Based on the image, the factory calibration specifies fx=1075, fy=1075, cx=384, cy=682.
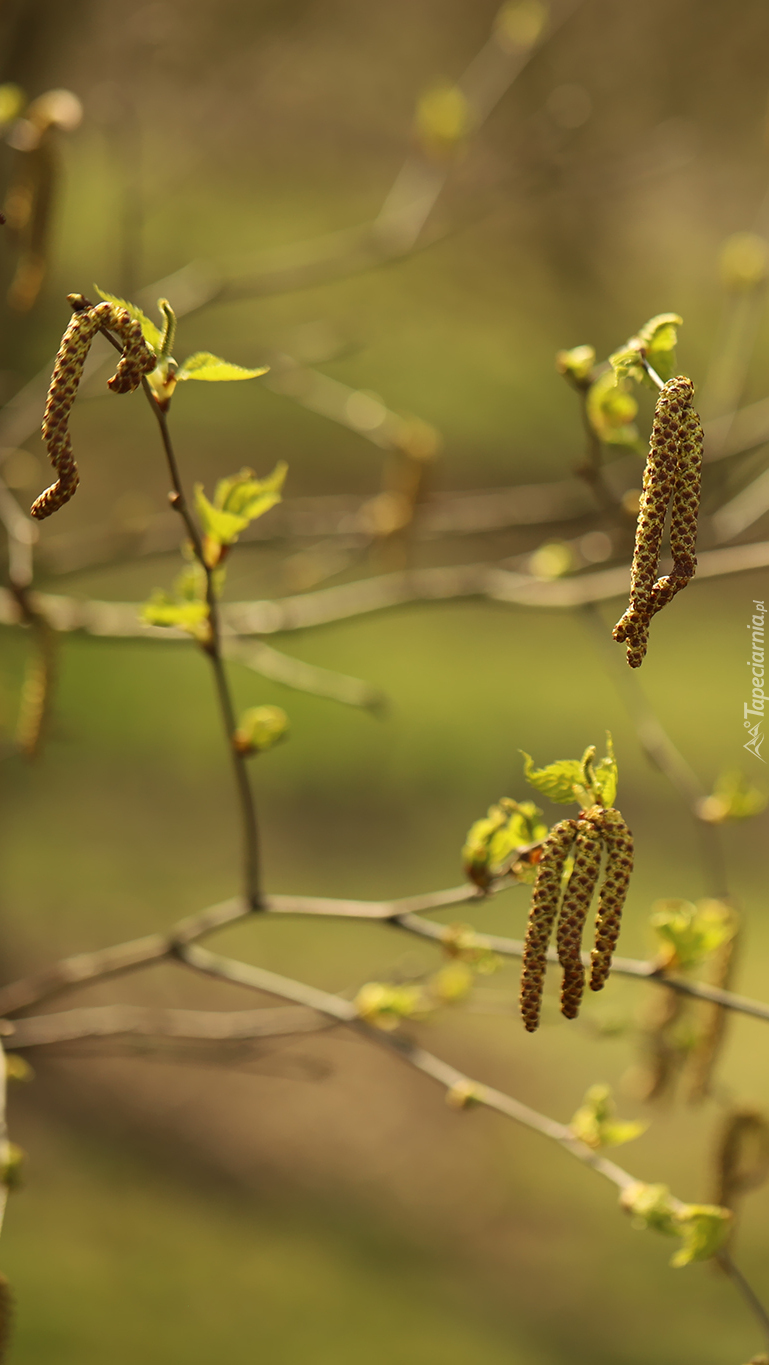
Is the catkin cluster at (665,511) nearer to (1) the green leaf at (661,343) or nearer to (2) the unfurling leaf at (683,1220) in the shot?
(1) the green leaf at (661,343)

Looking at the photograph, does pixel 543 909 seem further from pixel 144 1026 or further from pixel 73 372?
pixel 144 1026

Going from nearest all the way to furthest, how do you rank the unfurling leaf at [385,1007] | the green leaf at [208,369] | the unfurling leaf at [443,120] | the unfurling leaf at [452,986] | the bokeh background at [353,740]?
1. the green leaf at [208,369]
2. the unfurling leaf at [385,1007]
3. the unfurling leaf at [452,986]
4. the unfurling leaf at [443,120]
5. the bokeh background at [353,740]

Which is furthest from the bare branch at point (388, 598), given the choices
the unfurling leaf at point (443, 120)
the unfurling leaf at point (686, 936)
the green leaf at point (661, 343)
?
the unfurling leaf at point (443, 120)

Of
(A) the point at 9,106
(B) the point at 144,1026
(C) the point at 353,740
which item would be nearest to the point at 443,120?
(A) the point at 9,106

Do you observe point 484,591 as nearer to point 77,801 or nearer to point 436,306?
point 77,801

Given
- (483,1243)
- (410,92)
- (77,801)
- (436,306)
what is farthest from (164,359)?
(436,306)

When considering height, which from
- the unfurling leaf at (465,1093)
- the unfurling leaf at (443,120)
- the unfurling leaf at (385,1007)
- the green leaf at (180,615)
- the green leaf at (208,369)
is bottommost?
the unfurling leaf at (465,1093)
